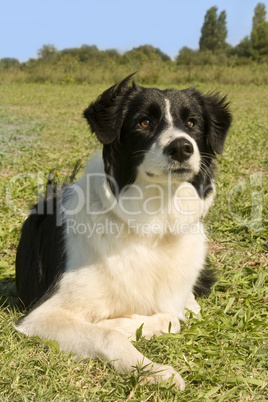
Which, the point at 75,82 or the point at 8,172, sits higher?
the point at 75,82

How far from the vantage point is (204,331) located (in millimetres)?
2998

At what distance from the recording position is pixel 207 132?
127 inches

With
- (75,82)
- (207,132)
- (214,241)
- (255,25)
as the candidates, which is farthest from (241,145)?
(255,25)

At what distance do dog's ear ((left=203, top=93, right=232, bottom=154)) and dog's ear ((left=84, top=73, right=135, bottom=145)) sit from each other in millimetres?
629

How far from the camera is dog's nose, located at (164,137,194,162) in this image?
2.70 metres

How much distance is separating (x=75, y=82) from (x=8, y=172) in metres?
23.5

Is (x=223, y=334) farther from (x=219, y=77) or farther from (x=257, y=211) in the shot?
(x=219, y=77)

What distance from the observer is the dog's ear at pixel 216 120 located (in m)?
3.23

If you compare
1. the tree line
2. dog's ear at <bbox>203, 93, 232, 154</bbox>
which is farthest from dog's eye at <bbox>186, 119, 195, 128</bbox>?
the tree line

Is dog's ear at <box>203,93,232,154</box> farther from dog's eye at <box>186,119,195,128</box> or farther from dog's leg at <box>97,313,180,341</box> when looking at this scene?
dog's leg at <box>97,313,180,341</box>

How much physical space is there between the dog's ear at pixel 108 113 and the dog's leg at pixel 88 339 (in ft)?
3.69

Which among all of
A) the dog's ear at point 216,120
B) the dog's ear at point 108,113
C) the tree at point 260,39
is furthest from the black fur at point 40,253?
the tree at point 260,39

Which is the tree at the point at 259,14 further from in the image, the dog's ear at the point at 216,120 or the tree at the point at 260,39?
the dog's ear at the point at 216,120

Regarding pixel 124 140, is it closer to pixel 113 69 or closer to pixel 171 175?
pixel 171 175
